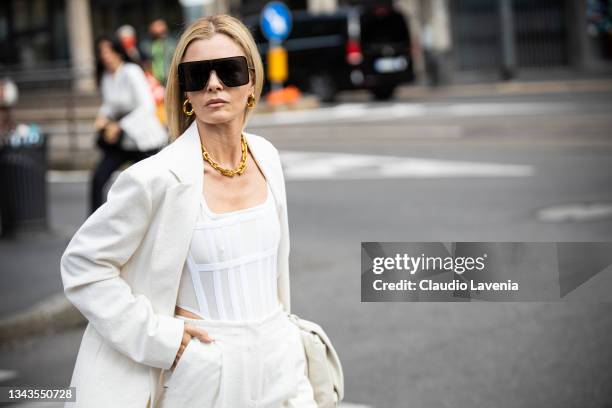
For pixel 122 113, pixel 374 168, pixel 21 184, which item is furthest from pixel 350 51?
pixel 122 113

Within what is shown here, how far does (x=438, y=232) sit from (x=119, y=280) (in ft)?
21.6

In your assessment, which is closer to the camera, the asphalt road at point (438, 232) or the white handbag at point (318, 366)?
the white handbag at point (318, 366)

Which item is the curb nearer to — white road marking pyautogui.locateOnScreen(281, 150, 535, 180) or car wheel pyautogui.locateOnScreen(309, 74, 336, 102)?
white road marking pyautogui.locateOnScreen(281, 150, 535, 180)

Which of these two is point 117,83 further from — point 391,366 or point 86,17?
point 86,17

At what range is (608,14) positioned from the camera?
14.8 ft

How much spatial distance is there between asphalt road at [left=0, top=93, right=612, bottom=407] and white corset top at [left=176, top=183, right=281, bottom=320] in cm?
245

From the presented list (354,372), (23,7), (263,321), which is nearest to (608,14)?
(354,372)

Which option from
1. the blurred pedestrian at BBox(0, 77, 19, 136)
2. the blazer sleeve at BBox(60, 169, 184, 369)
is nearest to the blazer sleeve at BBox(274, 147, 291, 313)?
the blazer sleeve at BBox(60, 169, 184, 369)

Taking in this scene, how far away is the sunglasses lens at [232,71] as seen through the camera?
2.38 m

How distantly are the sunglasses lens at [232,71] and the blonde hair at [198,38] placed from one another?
43 mm

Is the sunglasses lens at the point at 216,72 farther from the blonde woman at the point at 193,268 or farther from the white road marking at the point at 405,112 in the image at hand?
the white road marking at the point at 405,112

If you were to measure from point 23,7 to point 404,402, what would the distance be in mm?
42071

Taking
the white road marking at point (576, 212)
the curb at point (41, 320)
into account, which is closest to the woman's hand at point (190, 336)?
the curb at point (41, 320)

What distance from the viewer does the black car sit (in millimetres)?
25062
